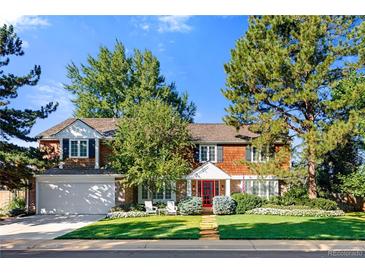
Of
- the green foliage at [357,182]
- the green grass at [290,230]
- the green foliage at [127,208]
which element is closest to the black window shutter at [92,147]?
the green foliage at [127,208]

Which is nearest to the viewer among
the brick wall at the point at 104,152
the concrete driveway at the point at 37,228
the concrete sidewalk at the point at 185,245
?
the concrete sidewalk at the point at 185,245

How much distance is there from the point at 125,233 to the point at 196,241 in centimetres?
278

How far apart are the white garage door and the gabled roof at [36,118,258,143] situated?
9.57ft

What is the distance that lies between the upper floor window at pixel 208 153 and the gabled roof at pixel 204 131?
1.54 feet

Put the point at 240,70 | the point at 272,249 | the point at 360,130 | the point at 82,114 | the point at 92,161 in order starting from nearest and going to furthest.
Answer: the point at 272,249
the point at 360,130
the point at 240,70
the point at 92,161
the point at 82,114

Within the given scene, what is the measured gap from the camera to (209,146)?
22.5 m

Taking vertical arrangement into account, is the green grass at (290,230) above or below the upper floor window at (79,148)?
below

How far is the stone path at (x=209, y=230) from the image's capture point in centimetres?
1173

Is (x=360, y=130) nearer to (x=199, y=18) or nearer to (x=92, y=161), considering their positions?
(x=199, y=18)

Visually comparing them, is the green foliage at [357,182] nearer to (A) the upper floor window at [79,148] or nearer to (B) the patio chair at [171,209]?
(B) the patio chair at [171,209]

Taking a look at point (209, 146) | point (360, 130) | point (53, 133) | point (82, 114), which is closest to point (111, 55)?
point (82, 114)

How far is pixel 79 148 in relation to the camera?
20.9 metres

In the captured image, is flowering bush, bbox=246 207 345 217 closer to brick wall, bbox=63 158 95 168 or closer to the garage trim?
the garage trim

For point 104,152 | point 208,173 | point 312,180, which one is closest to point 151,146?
point 104,152
